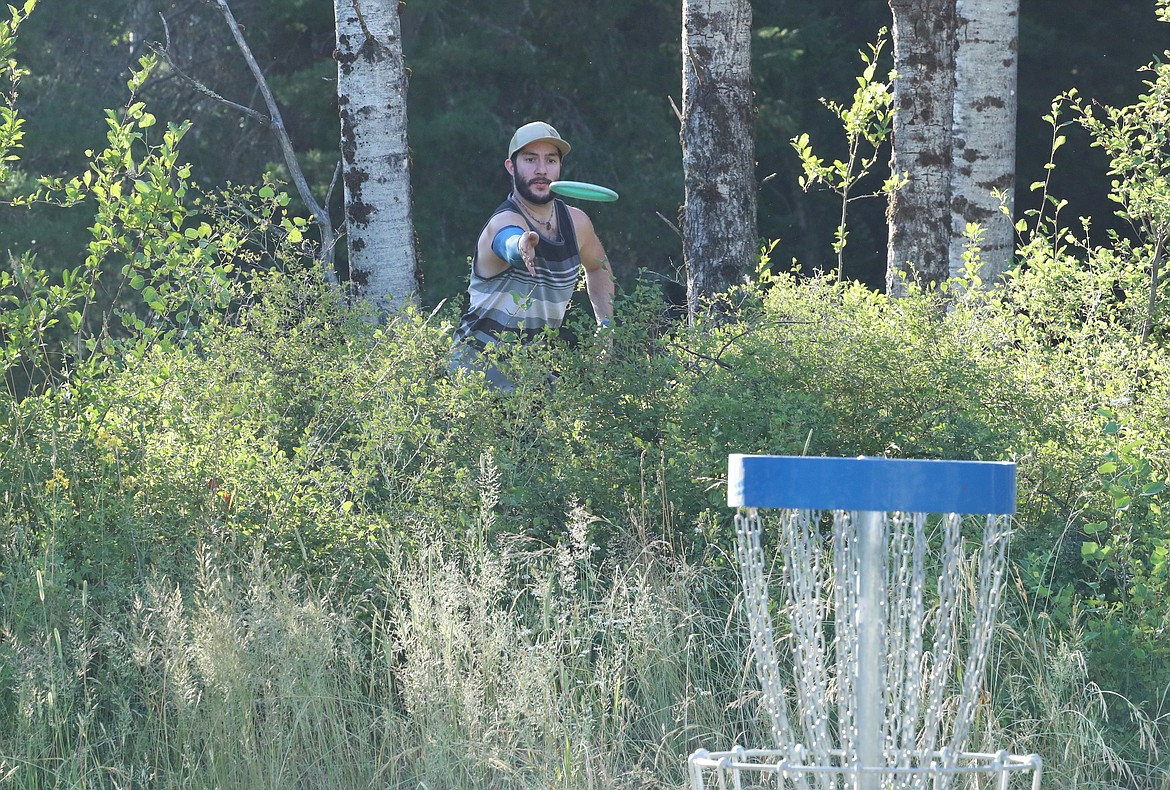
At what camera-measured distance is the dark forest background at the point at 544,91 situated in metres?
14.1

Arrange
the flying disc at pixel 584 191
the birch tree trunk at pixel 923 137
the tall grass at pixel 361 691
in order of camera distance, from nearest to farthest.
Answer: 1. the tall grass at pixel 361 691
2. the flying disc at pixel 584 191
3. the birch tree trunk at pixel 923 137

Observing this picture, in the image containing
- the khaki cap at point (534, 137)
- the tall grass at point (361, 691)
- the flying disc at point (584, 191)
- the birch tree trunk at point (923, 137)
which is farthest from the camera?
the birch tree trunk at point (923, 137)

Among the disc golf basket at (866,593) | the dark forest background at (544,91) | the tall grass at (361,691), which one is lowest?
the tall grass at (361,691)

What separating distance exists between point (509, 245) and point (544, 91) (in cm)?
1031

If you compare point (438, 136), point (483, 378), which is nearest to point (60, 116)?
point (438, 136)

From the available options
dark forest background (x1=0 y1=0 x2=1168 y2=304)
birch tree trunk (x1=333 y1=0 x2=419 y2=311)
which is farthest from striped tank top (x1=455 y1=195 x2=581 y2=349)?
dark forest background (x1=0 y1=0 x2=1168 y2=304)

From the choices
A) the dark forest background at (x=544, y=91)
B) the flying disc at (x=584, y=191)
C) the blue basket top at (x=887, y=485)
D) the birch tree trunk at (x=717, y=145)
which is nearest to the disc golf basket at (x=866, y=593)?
the blue basket top at (x=887, y=485)

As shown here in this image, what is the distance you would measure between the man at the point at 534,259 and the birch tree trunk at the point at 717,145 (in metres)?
0.59

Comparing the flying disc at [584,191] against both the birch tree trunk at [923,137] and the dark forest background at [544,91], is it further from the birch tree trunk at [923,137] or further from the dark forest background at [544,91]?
the dark forest background at [544,91]

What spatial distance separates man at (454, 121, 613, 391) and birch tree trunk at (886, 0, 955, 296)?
162cm

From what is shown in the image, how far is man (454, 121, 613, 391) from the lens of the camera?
549cm

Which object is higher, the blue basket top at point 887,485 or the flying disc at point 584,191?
the flying disc at point 584,191

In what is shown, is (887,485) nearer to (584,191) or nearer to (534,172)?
(584,191)

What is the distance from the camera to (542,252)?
18.4ft
